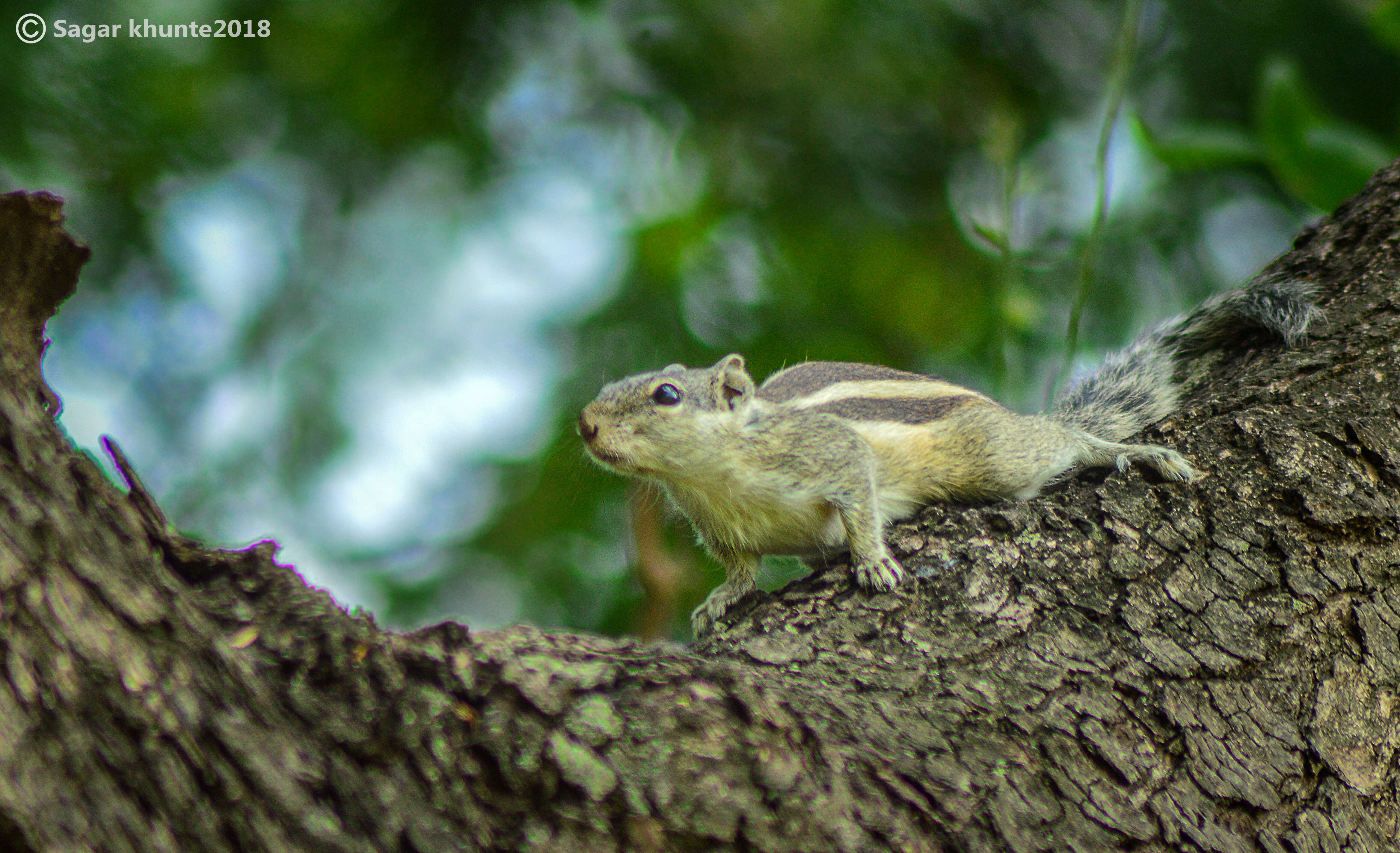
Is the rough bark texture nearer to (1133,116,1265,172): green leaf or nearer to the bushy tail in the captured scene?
the bushy tail

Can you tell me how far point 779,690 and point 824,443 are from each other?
5.92ft

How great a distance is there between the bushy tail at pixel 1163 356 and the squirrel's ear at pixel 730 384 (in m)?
1.28

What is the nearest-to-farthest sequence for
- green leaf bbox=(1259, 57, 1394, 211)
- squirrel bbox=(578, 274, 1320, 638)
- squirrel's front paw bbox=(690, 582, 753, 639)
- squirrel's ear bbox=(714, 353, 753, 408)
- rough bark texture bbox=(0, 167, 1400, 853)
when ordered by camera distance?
rough bark texture bbox=(0, 167, 1400, 853), squirrel's front paw bbox=(690, 582, 753, 639), squirrel bbox=(578, 274, 1320, 638), squirrel's ear bbox=(714, 353, 753, 408), green leaf bbox=(1259, 57, 1394, 211)

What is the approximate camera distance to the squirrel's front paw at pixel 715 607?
3.54 meters

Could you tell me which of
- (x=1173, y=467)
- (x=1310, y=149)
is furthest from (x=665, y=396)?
(x=1310, y=149)

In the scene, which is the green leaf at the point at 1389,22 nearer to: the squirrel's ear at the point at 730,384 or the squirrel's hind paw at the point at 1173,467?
the squirrel's hind paw at the point at 1173,467

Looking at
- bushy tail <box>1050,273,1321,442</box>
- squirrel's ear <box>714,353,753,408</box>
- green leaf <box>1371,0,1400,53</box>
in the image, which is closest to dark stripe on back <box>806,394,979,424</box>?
squirrel's ear <box>714,353,753,408</box>

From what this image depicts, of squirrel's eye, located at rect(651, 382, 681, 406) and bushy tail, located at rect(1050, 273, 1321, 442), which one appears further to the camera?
squirrel's eye, located at rect(651, 382, 681, 406)

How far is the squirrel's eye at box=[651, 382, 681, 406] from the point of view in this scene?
3779 mm

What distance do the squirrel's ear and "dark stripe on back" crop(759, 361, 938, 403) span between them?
0.18m

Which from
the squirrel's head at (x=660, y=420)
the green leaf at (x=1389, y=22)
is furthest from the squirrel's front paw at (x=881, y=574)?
the green leaf at (x=1389, y=22)

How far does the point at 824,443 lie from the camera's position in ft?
12.0

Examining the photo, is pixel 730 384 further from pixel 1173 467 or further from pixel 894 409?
pixel 1173 467

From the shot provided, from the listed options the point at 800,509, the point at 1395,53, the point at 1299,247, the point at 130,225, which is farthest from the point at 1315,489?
the point at 130,225
